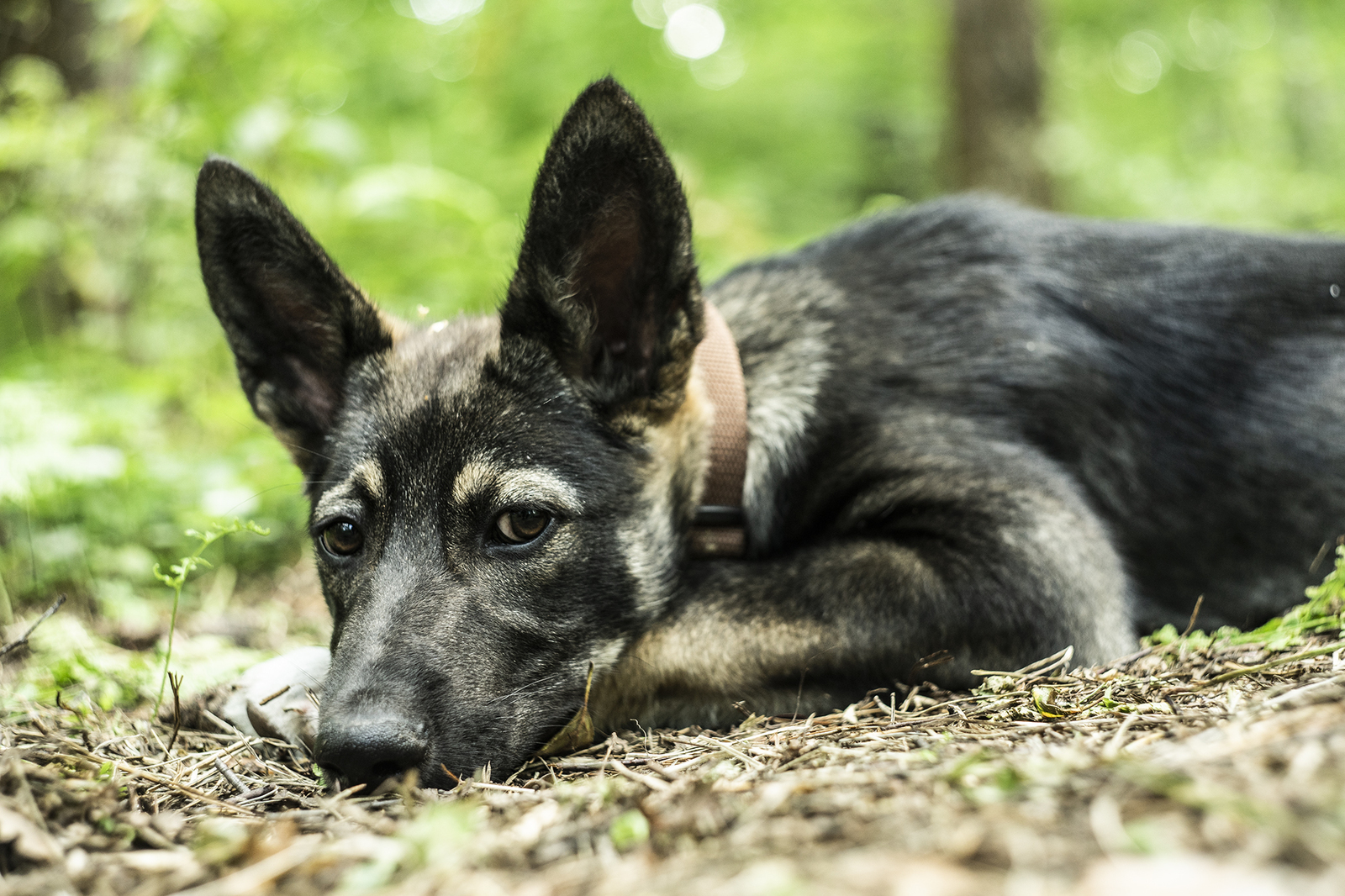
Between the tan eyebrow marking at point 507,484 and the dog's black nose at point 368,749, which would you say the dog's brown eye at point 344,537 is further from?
the dog's black nose at point 368,749

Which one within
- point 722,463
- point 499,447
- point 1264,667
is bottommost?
point 1264,667

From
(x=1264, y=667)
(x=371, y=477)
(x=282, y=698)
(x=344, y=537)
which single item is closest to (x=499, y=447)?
(x=371, y=477)

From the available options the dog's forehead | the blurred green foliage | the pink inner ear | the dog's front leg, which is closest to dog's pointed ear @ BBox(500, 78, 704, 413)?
the pink inner ear

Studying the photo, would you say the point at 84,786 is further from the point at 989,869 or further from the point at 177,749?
the point at 989,869

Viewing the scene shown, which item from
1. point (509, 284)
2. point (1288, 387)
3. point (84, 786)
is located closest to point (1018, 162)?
point (1288, 387)

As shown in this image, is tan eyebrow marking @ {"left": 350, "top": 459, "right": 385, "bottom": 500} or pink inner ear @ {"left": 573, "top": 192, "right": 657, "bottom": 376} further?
pink inner ear @ {"left": 573, "top": 192, "right": 657, "bottom": 376}

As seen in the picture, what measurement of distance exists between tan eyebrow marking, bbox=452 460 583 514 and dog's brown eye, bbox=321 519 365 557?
15.6 inches

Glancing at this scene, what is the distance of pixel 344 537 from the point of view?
9.89 ft

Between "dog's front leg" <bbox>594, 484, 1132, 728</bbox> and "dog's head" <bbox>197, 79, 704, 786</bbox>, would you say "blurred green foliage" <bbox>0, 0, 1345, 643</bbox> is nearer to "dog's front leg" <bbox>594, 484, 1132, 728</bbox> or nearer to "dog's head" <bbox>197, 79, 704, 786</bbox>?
"dog's head" <bbox>197, 79, 704, 786</bbox>

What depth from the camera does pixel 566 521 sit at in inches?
117

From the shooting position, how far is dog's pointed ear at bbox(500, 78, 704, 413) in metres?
2.86

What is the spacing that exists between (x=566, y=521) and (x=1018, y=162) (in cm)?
799

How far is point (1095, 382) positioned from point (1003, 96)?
6757 millimetres

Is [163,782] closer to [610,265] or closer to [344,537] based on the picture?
[344,537]
